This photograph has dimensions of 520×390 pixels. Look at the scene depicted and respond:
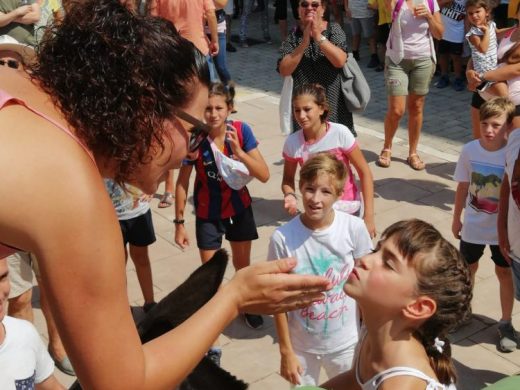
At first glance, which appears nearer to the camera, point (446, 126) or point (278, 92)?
point (446, 126)

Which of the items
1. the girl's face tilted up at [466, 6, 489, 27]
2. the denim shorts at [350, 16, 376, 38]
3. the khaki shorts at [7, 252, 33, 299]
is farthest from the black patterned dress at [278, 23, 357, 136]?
the denim shorts at [350, 16, 376, 38]

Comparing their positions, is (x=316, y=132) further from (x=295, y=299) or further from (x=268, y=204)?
(x=295, y=299)

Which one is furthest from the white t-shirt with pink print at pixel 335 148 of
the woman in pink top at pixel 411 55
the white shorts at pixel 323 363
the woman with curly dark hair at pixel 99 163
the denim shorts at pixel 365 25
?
the denim shorts at pixel 365 25

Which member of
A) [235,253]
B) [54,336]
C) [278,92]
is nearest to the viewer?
[54,336]

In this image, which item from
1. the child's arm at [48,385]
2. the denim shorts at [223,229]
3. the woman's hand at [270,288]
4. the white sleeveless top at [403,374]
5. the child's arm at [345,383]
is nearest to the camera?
the woman's hand at [270,288]

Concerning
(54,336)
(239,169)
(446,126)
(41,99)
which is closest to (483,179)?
(239,169)

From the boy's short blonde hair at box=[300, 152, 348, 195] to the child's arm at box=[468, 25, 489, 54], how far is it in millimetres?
3344

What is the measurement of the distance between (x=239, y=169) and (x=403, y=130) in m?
4.26

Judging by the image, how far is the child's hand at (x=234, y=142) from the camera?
451 centimetres

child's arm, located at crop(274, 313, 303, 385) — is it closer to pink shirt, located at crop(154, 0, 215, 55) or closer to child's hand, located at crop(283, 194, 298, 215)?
child's hand, located at crop(283, 194, 298, 215)

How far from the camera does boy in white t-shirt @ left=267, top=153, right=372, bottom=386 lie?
3.55 meters

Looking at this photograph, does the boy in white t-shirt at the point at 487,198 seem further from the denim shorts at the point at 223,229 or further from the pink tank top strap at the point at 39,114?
the pink tank top strap at the point at 39,114

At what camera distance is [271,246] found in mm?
3633

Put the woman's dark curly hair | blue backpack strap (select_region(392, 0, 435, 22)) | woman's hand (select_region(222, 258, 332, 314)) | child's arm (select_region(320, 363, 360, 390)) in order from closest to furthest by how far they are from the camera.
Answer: the woman's dark curly hair → woman's hand (select_region(222, 258, 332, 314)) → child's arm (select_region(320, 363, 360, 390)) → blue backpack strap (select_region(392, 0, 435, 22))
